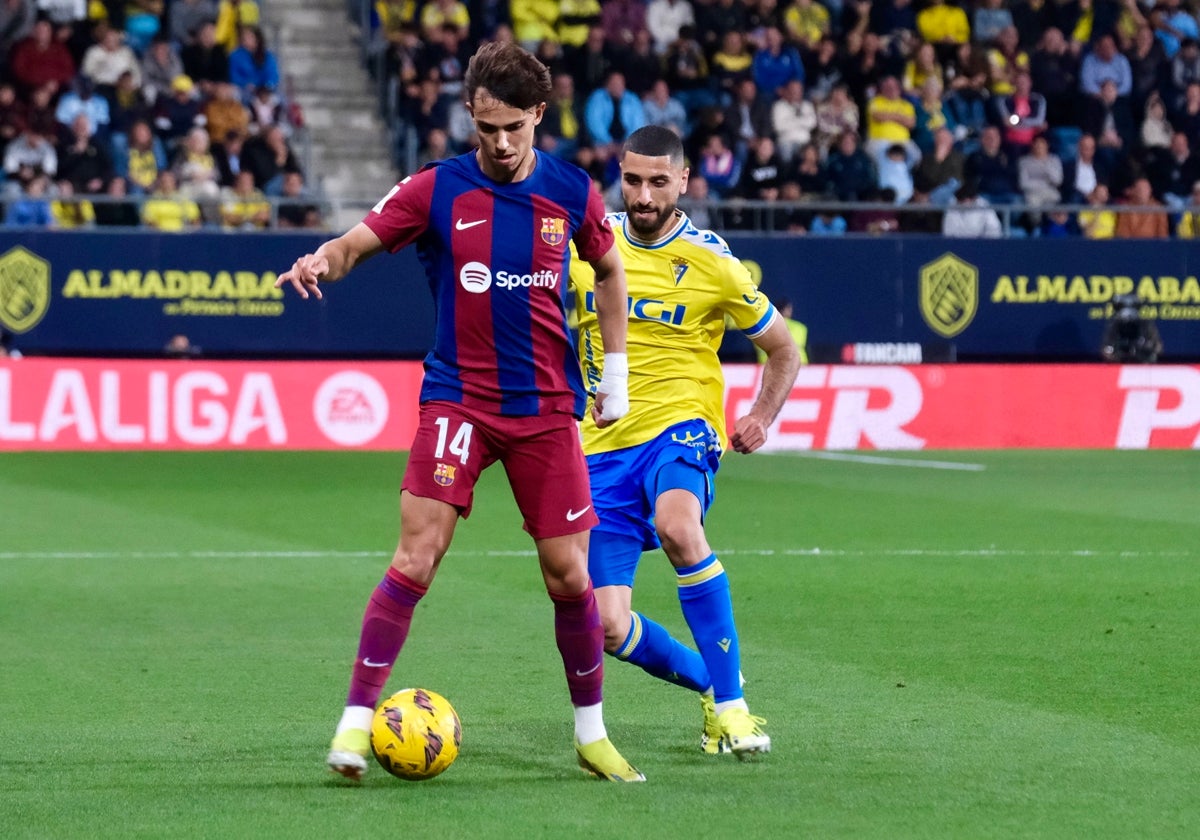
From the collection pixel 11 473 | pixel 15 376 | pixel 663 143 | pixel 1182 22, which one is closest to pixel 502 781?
pixel 663 143

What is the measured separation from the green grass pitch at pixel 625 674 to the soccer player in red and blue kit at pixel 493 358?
0.44 metres

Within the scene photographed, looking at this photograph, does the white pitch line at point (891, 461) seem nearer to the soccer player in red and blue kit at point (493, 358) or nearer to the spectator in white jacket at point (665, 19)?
the spectator in white jacket at point (665, 19)

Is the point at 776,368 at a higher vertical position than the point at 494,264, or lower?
lower

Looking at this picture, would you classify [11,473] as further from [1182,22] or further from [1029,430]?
[1182,22]

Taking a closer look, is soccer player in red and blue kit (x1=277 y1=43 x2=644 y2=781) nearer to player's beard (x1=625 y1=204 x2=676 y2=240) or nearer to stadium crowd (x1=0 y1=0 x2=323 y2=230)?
player's beard (x1=625 y1=204 x2=676 y2=240)

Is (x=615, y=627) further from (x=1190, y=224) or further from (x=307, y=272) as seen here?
(x=1190, y=224)

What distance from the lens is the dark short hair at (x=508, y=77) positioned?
502 cm

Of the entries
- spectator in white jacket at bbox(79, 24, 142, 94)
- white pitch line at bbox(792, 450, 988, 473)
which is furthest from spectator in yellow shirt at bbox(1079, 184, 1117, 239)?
spectator in white jacket at bbox(79, 24, 142, 94)

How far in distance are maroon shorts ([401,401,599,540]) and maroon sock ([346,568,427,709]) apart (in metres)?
0.26

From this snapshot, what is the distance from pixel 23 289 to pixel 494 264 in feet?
50.1

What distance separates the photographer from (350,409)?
59.4ft

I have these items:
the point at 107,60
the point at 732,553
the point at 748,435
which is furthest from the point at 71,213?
the point at 748,435

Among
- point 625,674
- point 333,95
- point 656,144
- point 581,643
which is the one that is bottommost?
point 625,674

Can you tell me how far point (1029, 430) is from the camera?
19.2m
